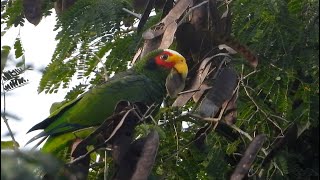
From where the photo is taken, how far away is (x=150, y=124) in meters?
3.02

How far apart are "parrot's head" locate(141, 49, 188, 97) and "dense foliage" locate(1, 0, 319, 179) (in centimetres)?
11

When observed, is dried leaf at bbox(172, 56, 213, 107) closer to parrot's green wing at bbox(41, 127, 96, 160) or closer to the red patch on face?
the red patch on face

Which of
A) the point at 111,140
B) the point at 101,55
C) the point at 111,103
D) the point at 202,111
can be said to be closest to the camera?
the point at 111,140

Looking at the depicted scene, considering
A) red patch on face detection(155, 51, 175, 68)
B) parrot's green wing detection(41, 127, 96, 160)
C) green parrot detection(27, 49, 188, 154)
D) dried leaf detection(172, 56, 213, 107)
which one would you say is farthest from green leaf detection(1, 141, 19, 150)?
red patch on face detection(155, 51, 175, 68)

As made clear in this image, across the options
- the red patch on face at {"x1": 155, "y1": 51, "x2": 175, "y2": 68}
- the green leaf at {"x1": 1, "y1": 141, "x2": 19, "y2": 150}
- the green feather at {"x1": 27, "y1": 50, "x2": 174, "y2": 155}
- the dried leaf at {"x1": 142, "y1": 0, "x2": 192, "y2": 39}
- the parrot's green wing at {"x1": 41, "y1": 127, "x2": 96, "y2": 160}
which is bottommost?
the parrot's green wing at {"x1": 41, "y1": 127, "x2": 96, "y2": 160}

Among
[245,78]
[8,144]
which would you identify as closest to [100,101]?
[245,78]

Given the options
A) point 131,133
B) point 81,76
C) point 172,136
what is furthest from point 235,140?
point 131,133

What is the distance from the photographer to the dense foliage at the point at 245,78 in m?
3.28

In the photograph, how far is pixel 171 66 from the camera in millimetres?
3506

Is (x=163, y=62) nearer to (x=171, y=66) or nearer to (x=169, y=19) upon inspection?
(x=171, y=66)

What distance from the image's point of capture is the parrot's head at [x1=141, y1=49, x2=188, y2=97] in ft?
10.5

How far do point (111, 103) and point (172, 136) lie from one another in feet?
0.90

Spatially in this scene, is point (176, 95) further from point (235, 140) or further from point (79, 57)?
point (79, 57)

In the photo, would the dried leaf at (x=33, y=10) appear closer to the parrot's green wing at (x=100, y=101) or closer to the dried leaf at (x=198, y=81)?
the parrot's green wing at (x=100, y=101)
